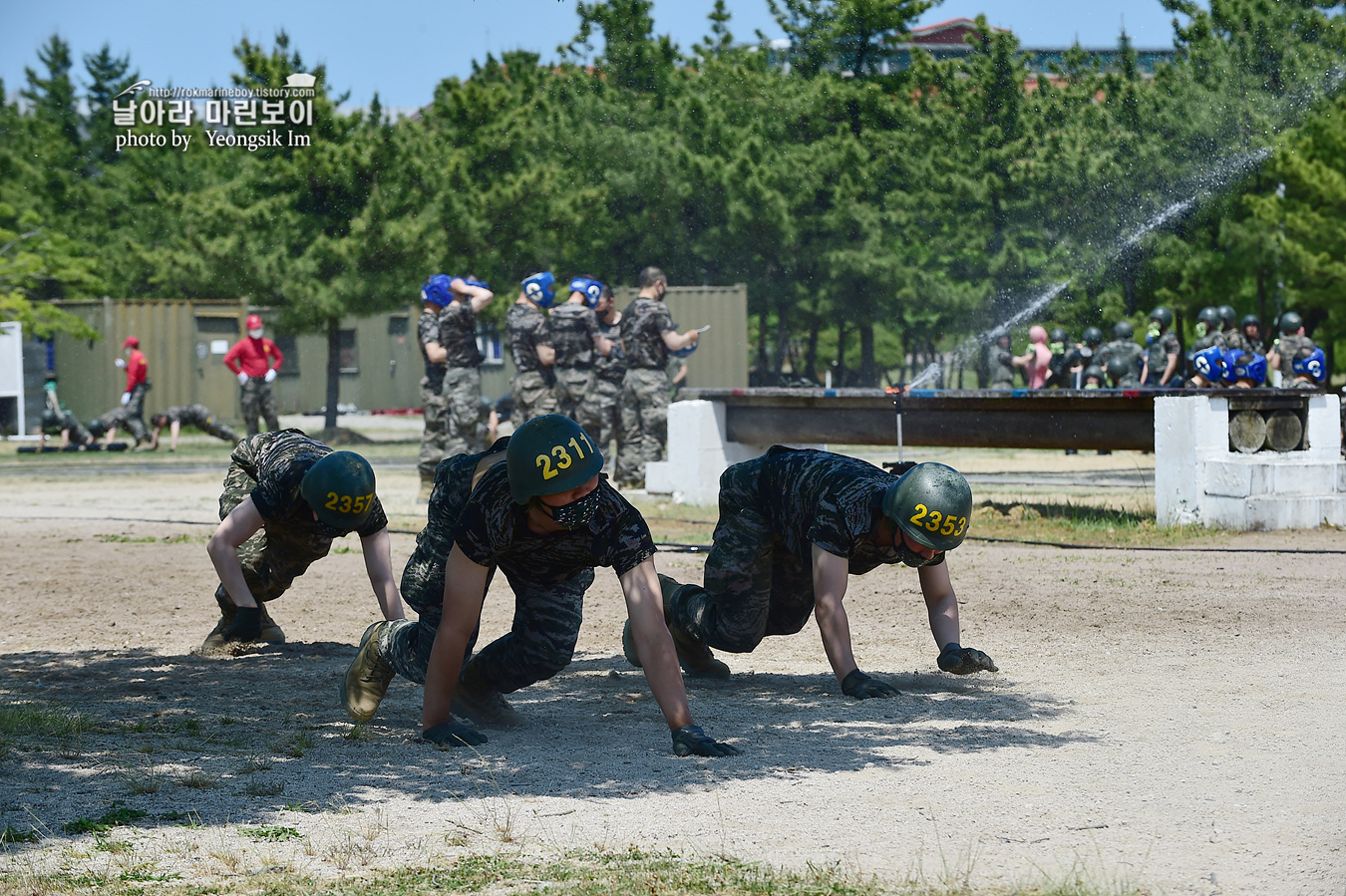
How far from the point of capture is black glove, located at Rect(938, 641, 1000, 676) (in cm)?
655

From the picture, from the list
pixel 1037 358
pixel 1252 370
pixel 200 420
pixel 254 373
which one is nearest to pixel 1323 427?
pixel 1252 370

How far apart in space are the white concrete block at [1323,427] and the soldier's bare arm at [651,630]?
850 cm

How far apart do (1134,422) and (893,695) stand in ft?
21.7

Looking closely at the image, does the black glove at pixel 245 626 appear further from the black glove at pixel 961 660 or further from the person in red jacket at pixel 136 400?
the person in red jacket at pixel 136 400

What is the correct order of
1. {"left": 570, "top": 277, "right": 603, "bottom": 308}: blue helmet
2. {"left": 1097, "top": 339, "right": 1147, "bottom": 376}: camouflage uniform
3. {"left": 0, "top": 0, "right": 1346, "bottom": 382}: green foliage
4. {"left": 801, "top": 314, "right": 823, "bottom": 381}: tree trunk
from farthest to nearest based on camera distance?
{"left": 801, "top": 314, "right": 823, "bottom": 381}: tree trunk < {"left": 0, "top": 0, "right": 1346, "bottom": 382}: green foliage < {"left": 1097, "top": 339, "right": 1147, "bottom": 376}: camouflage uniform < {"left": 570, "top": 277, "right": 603, "bottom": 308}: blue helmet

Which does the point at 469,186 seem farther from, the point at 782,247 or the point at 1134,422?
the point at 1134,422

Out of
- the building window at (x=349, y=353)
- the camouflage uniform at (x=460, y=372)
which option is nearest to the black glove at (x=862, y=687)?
the camouflage uniform at (x=460, y=372)

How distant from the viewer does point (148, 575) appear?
1070 centimetres

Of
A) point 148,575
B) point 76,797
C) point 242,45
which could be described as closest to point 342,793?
point 76,797

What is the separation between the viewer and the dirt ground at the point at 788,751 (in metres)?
4.30

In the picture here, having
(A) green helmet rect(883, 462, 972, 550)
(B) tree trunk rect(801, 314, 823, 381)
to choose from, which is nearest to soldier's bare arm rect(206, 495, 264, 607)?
(A) green helmet rect(883, 462, 972, 550)

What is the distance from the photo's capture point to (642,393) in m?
16.4

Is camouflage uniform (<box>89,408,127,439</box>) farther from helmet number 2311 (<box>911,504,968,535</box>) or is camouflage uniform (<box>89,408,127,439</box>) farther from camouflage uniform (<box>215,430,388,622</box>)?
helmet number 2311 (<box>911,504,968,535</box>)

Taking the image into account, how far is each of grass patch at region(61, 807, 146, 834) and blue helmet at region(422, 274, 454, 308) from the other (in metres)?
11.9
